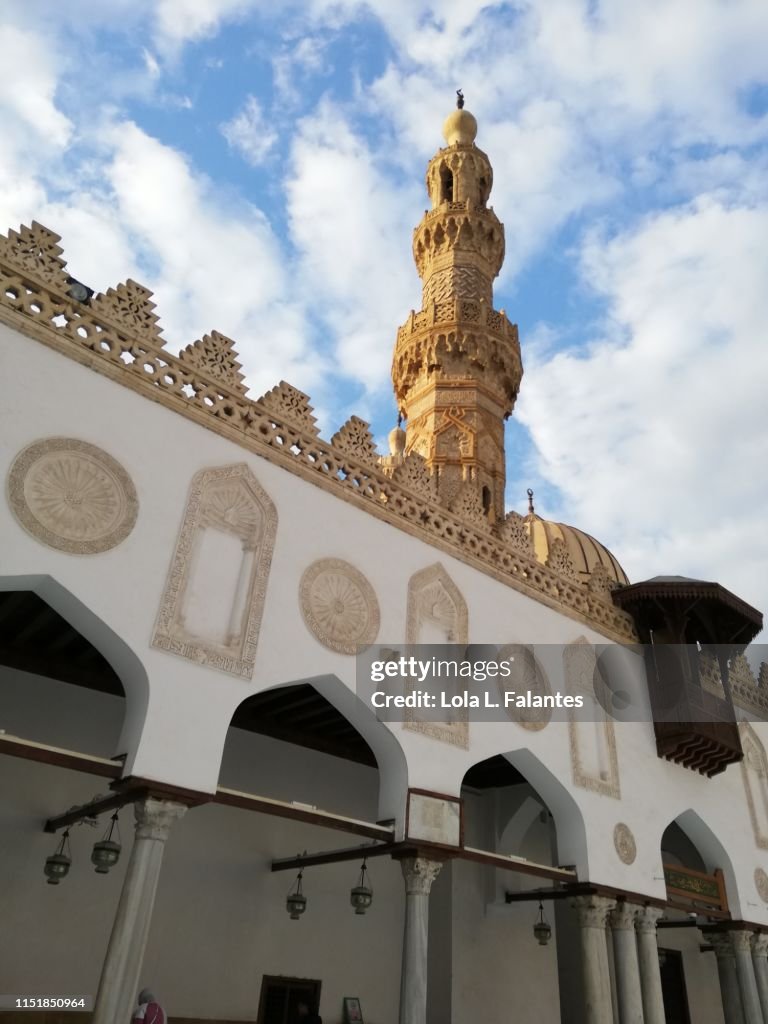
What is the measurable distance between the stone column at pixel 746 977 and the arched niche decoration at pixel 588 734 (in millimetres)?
3368

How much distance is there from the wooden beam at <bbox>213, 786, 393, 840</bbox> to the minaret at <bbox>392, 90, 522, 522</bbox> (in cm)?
737

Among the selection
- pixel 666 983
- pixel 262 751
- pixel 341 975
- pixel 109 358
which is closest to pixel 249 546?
pixel 109 358

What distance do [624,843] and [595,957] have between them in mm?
1358

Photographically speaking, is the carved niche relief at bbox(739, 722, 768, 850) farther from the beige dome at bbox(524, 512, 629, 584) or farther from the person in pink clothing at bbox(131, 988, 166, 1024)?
the person in pink clothing at bbox(131, 988, 166, 1024)

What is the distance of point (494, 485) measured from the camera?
1498 centimetres

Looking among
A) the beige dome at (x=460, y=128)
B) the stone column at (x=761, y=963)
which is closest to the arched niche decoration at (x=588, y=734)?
the stone column at (x=761, y=963)

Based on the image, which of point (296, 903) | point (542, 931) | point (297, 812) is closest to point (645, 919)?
point (542, 931)

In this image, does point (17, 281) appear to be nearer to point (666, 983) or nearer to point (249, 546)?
point (249, 546)

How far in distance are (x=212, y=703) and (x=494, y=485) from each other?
9464mm

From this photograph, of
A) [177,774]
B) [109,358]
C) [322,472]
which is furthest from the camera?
[322,472]

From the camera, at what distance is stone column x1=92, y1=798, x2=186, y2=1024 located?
17.5ft

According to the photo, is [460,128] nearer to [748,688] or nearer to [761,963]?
[748,688]

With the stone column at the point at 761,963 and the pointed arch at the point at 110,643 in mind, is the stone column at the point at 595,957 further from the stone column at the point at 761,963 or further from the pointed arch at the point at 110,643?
the pointed arch at the point at 110,643

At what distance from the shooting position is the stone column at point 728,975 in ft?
36.1
